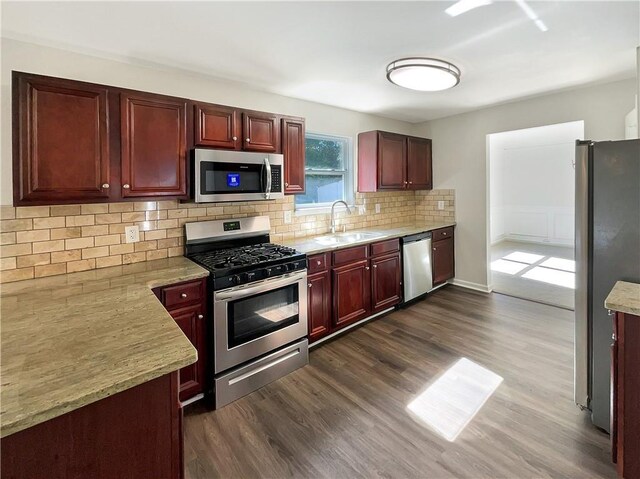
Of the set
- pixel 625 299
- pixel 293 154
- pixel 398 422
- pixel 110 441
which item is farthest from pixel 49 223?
Result: pixel 625 299


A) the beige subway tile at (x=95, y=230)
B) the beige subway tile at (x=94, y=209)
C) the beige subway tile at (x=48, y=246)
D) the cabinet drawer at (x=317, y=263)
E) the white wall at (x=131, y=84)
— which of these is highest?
the white wall at (x=131, y=84)

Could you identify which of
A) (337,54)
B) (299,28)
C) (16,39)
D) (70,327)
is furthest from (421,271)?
(16,39)

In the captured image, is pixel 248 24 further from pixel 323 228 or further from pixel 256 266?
pixel 323 228

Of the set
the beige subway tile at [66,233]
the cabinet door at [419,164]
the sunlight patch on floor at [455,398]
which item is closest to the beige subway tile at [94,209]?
the beige subway tile at [66,233]

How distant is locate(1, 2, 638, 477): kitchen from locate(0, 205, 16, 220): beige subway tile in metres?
0.01

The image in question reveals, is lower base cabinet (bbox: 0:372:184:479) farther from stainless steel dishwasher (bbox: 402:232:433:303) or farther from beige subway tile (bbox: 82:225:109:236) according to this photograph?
stainless steel dishwasher (bbox: 402:232:433:303)

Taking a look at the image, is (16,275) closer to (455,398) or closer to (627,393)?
(455,398)

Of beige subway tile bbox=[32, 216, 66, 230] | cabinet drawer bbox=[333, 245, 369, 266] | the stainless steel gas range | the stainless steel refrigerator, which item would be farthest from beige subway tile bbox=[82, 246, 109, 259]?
the stainless steel refrigerator

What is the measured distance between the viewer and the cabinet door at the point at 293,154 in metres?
2.98

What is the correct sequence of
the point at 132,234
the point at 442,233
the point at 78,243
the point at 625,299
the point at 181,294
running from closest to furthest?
the point at 625,299, the point at 181,294, the point at 78,243, the point at 132,234, the point at 442,233

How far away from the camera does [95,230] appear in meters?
2.29

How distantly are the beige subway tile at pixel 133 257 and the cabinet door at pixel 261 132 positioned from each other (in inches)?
46.2

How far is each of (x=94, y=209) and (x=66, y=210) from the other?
0.16 meters

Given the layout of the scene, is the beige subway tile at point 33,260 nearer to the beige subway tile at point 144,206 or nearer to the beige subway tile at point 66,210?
the beige subway tile at point 66,210
